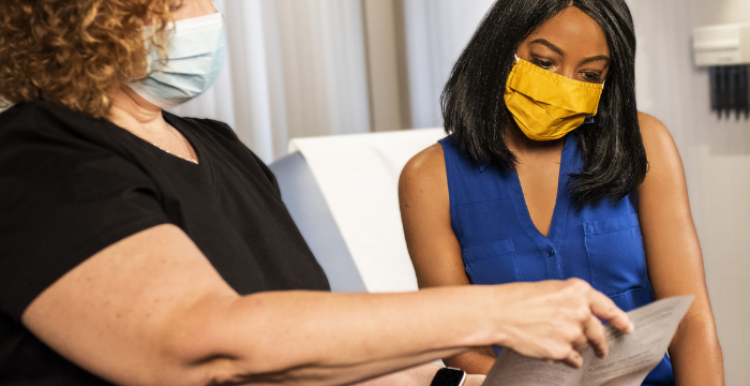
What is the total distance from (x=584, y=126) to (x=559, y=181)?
0.14 metres

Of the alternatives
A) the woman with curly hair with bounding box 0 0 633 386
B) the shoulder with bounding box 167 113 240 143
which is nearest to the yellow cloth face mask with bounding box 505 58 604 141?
the shoulder with bounding box 167 113 240 143

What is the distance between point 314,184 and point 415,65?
38.3 inches

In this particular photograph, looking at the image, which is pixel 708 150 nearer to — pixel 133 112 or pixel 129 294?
pixel 133 112

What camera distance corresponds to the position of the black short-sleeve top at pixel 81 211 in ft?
2.12

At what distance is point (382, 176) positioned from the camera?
2.10 m

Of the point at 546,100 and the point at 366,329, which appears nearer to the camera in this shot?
the point at 366,329

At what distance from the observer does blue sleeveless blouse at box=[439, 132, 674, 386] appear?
1.30 metres

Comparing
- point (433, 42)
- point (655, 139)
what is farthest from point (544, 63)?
point (433, 42)

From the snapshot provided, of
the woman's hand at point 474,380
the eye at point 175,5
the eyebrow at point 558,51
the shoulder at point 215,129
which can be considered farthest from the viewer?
the eyebrow at point 558,51

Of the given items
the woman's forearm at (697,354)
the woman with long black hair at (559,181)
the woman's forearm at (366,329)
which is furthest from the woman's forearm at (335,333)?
the woman's forearm at (697,354)

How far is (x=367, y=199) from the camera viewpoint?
207 cm

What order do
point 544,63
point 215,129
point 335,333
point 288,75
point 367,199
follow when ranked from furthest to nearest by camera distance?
point 288,75 < point 367,199 < point 544,63 < point 215,129 < point 335,333

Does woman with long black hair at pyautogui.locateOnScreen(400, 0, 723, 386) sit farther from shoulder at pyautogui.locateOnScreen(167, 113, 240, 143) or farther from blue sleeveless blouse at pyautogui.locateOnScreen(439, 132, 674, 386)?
shoulder at pyautogui.locateOnScreen(167, 113, 240, 143)

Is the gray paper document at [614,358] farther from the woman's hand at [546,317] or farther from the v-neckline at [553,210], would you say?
the v-neckline at [553,210]
